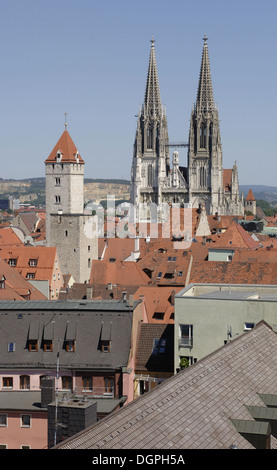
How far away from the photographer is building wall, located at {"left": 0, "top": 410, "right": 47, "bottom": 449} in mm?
31016

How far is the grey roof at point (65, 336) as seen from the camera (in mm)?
36125

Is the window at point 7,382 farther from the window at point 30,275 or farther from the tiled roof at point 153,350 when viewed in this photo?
the window at point 30,275

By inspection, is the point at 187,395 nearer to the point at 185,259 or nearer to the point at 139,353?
the point at 139,353

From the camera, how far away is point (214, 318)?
36094 mm

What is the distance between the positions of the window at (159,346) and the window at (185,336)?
82.4 inches

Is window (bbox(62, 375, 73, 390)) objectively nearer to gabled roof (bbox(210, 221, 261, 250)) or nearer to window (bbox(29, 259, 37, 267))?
window (bbox(29, 259, 37, 267))

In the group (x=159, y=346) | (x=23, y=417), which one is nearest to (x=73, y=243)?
(x=159, y=346)

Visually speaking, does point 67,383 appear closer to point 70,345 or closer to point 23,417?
point 70,345

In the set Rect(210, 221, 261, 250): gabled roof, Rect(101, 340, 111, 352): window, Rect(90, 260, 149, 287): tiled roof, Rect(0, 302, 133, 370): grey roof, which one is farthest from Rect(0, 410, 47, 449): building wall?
Rect(210, 221, 261, 250): gabled roof

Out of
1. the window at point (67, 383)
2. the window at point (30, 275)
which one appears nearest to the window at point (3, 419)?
the window at point (67, 383)

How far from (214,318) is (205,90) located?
437 feet

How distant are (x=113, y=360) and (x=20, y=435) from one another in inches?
242

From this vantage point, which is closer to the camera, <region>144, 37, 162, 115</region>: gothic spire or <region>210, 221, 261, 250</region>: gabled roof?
<region>210, 221, 261, 250</region>: gabled roof

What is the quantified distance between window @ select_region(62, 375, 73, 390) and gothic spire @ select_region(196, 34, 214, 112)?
134 meters
